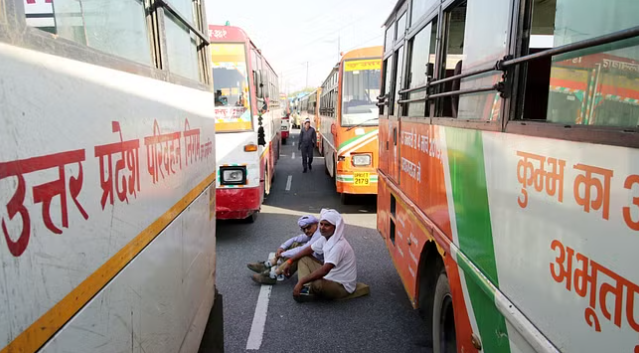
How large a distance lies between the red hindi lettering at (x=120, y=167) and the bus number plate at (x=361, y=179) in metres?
7.61

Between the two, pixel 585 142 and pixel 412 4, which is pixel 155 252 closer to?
pixel 585 142

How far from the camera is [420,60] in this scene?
Answer: 13.1 feet

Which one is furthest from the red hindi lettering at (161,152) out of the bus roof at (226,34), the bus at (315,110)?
the bus at (315,110)

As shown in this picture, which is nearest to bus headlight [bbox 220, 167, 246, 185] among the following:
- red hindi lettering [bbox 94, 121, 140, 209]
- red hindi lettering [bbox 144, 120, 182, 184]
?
red hindi lettering [bbox 144, 120, 182, 184]

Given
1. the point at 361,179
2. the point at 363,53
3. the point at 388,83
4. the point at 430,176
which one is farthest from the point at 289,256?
the point at 363,53

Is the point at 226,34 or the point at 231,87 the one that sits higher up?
the point at 226,34

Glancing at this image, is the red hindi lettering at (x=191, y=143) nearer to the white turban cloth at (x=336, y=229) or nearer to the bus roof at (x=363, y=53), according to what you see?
the white turban cloth at (x=336, y=229)

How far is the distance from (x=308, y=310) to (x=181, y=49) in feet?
9.71

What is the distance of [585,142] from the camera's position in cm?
143

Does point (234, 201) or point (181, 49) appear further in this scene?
point (234, 201)

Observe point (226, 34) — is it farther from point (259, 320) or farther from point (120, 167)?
point (120, 167)

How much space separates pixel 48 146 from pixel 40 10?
15.0 inches

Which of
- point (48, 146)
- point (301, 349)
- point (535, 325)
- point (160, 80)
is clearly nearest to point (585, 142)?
point (535, 325)

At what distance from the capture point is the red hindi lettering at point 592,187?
1320mm
